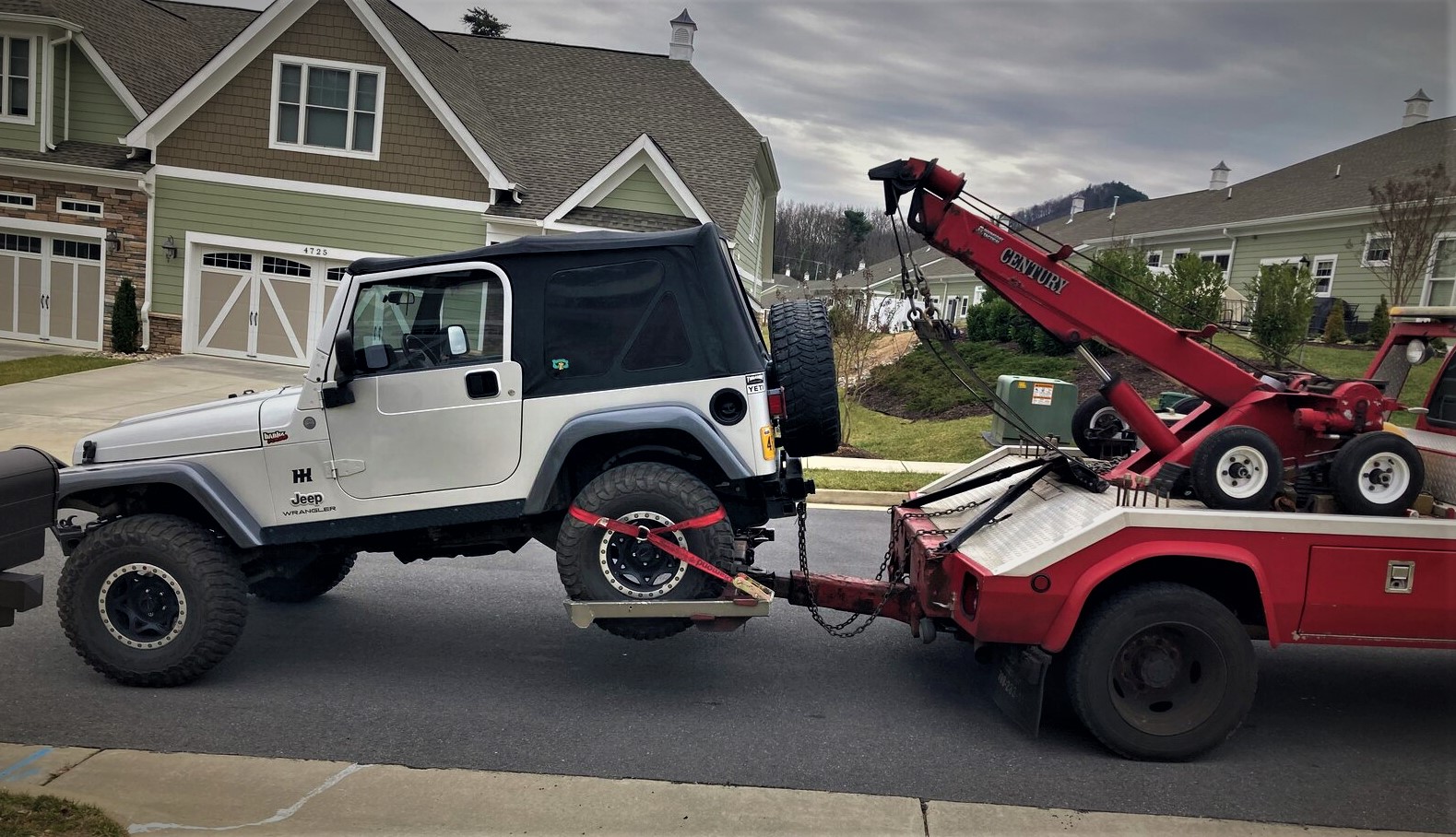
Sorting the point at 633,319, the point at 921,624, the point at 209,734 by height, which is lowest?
the point at 209,734

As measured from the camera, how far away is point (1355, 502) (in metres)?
4.89

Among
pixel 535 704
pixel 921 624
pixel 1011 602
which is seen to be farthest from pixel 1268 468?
pixel 535 704

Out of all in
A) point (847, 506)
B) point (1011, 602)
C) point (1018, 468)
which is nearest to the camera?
point (1011, 602)

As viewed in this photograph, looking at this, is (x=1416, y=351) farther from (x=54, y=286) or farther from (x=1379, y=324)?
(x=54, y=286)

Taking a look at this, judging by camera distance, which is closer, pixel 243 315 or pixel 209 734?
pixel 209 734

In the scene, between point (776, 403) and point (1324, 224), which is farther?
point (1324, 224)

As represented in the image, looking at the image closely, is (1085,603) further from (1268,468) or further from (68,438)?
(68,438)

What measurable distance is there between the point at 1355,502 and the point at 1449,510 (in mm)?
508

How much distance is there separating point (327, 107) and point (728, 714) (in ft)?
62.6

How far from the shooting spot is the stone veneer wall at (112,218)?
21.3 meters

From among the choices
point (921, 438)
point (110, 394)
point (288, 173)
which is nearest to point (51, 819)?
point (110, 394)

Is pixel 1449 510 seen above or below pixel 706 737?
above

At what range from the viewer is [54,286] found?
2191cm

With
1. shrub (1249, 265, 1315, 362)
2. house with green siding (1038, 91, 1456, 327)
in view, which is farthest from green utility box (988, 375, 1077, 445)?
house with green siding (1038, 91, 1456, 327)
